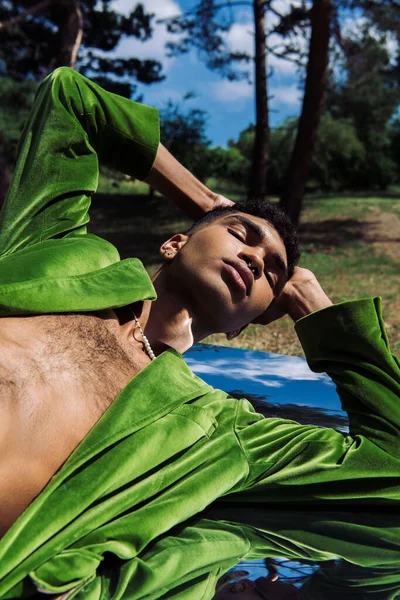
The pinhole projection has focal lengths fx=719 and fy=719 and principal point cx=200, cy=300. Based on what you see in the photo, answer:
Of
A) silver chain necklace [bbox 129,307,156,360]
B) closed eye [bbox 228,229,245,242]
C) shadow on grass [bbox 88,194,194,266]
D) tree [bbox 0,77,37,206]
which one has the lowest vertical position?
shadow on grass [bbox 88,194,194,266]

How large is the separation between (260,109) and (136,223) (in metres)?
4.55

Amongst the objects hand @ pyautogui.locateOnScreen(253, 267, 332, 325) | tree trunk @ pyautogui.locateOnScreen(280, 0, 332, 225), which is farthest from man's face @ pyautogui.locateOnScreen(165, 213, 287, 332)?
tree trunk @ pyautogui.locateOnScreen(280, 0, 332, 225)

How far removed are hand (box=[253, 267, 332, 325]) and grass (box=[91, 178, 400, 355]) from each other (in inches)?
92.3

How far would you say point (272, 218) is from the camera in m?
2.36

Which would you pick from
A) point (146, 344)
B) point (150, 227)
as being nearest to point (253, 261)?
point (146, 344)

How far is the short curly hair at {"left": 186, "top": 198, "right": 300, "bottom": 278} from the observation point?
234 centimetres

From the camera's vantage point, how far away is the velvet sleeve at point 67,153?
7.48 feet

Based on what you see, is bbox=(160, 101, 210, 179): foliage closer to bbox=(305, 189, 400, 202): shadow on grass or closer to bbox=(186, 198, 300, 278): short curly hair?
bbox=(305, 189, 400, 202): shadow on grass

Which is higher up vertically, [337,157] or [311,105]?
[311,105]

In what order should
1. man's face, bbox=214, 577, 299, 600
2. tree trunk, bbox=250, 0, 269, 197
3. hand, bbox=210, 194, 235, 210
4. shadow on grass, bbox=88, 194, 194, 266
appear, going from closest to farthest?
man's face, bbox=214, 577, 299, 600
hand, bbox=210, 194, 235, 210
tree trunk, bbox=250, 0, 269, 197
shadow on grass, bbox=88, 194, 194, 266

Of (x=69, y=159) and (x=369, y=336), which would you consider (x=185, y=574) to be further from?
(x=69, y=159)

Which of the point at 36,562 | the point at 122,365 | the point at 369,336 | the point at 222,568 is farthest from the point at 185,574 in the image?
the point at 369,336

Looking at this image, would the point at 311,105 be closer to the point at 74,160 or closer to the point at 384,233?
the point at 384,233

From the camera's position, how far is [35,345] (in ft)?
5.62
